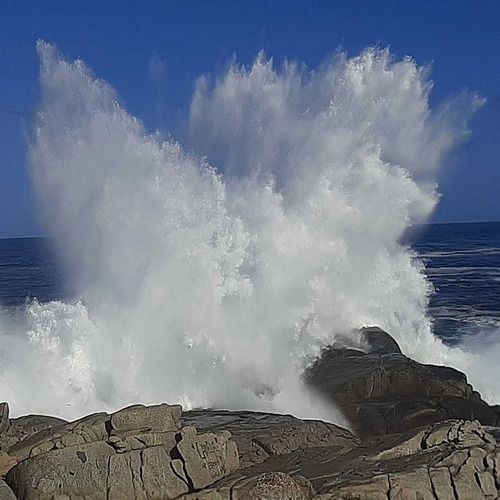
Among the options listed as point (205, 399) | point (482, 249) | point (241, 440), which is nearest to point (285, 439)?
point (241, 440)

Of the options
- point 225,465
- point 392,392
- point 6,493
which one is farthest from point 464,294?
point 6,493

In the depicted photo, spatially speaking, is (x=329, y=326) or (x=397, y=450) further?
(x=329, y=326)

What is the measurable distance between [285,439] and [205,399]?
615 centimetres

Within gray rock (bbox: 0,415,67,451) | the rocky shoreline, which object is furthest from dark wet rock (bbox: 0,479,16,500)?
gray rock (bbox: 0,415,67,451)

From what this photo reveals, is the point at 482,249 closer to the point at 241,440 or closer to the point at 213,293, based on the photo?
the point at 213,293

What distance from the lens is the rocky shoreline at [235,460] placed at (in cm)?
864

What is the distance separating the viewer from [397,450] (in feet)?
32.2

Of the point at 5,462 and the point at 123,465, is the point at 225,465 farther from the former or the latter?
the point at 5,462

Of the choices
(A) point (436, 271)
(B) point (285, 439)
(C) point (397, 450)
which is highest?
(A) point (436, 271)

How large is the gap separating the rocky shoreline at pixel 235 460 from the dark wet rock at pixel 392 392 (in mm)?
2531

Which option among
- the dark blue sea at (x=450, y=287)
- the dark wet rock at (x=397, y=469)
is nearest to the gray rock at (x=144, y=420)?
the dark wet rock at (x=397, y=469)

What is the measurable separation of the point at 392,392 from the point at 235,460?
6391 mm

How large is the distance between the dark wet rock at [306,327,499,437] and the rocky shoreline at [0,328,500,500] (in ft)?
8.30

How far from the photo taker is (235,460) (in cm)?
995
